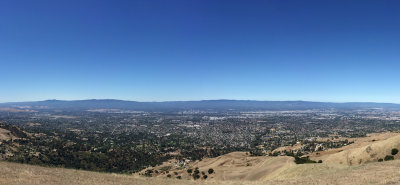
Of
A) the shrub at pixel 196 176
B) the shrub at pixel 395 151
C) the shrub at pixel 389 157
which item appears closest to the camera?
the shrub at pixel 389 157

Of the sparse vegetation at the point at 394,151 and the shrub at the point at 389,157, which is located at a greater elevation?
the sparse vegetation at the point at 394,151

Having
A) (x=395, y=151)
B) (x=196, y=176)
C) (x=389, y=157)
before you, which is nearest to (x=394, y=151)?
(x=395, y=151)

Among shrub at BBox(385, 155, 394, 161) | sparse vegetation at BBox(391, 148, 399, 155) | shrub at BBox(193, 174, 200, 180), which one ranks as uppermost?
sparse vegetation at BBox(391, 148, 399, 155)

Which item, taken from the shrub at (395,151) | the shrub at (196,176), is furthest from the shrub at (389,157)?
the shrub at (196,176)

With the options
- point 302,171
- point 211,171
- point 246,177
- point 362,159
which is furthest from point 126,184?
point 362,159

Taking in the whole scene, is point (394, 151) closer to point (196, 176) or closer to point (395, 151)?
point (395, 151)

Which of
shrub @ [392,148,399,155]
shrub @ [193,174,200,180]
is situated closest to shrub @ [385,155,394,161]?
shrub @ [392,148,399,155]

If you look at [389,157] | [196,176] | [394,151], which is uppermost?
[394,151]

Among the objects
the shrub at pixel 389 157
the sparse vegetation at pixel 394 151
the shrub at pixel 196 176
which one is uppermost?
the sparse vegetation at pixel 394 151

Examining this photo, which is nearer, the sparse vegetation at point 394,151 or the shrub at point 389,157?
the shrub at point 389,157

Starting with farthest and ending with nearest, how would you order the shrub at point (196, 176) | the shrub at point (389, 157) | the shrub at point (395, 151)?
1. the shrub at point (196, 176)
2. the shrub at point (395, 151)
3. the shrub at point (389, 157)

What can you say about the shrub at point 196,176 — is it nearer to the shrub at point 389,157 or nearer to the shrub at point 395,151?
the shrub at point 389,157

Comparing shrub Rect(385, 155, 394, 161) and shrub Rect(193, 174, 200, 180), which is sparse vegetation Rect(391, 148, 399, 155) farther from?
shrub Rect(193, 174, 200, 180)
